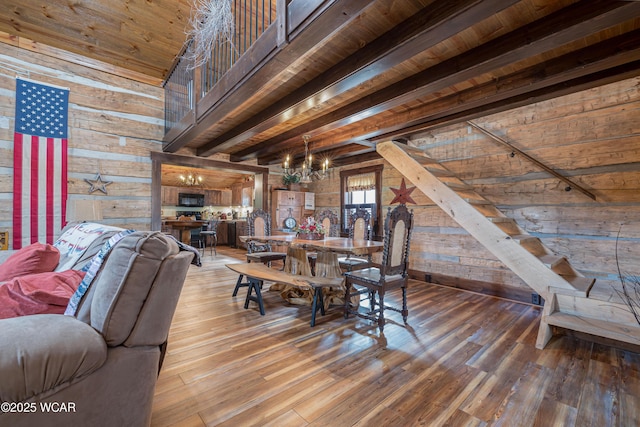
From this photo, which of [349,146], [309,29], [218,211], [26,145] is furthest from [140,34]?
[218,211]

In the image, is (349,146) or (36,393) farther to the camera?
(349,146)

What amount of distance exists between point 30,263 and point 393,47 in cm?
298

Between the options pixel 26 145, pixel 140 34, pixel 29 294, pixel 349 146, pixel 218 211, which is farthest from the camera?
pixel 218 211

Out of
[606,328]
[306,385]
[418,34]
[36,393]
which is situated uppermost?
[418,34]

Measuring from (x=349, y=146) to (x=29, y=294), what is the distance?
4.76 meters

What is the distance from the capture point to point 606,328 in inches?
85.7

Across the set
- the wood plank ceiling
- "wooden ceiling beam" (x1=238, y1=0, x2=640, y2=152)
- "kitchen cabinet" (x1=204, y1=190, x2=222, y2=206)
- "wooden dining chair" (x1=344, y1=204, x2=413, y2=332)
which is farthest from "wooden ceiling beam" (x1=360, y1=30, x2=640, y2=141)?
"kitchen cabinet" (x1=204, y1=190, x2=222, y2=206)

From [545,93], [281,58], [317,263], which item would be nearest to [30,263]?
[281,58]

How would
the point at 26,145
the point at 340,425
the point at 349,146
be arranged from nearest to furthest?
the point at 340,425 < the point at 26,145 < the point at 349,146

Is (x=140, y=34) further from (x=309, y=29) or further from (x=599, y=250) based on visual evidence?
(x=599, y=250)

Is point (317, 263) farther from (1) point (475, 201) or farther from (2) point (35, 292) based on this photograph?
(2) point (35, 292)

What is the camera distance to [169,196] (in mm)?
9398

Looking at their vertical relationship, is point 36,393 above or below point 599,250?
below

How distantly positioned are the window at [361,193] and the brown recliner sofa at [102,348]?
434 centimetres
